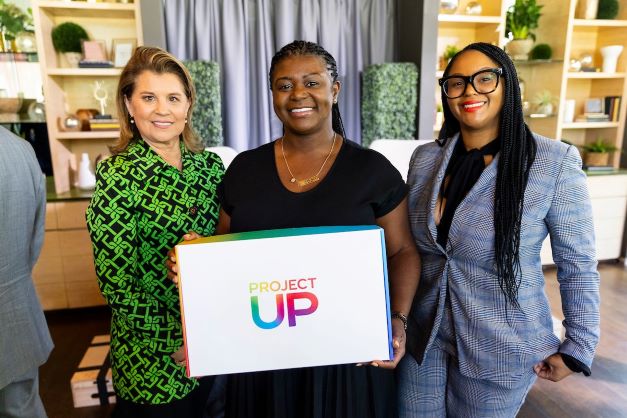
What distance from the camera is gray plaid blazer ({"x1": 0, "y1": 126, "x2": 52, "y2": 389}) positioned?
1163 mm

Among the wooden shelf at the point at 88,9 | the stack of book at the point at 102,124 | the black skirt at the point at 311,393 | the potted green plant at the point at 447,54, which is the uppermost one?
the wooden shelf at the point at 88,9

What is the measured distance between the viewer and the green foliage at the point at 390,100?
3113 mm

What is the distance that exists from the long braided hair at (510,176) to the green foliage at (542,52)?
9.71 ft

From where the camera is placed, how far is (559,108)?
11.6 feet

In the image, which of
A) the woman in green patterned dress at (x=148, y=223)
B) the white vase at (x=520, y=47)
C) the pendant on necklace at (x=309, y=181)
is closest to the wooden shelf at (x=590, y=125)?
the white vase at (x=520, y=47)

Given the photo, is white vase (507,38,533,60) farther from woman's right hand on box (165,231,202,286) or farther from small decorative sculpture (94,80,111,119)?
woman's right hand on box (165,231,202,286)

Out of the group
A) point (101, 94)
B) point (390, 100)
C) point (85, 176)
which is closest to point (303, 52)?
point (390, 100)

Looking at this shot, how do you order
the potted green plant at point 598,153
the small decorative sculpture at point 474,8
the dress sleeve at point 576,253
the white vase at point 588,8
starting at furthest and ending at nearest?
the potted green plant at point 598,153
the white vase at point 588,8
the small decorative sculpture at point 474,8
the dress sleeve at point 576,253

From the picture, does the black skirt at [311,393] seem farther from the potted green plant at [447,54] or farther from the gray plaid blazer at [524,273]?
the potted green plant at [447,54]

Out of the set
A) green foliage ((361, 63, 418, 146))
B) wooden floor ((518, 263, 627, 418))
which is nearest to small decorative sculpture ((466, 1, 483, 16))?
green foliage ((361, 63, 418, 146))

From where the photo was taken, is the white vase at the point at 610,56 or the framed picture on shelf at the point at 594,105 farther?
the framed picture on shelf at the point at 594,105

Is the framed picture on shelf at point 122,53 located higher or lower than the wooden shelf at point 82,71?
higher

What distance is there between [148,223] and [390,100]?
2.44 meters

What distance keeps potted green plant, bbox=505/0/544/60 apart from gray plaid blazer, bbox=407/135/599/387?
290 cm
